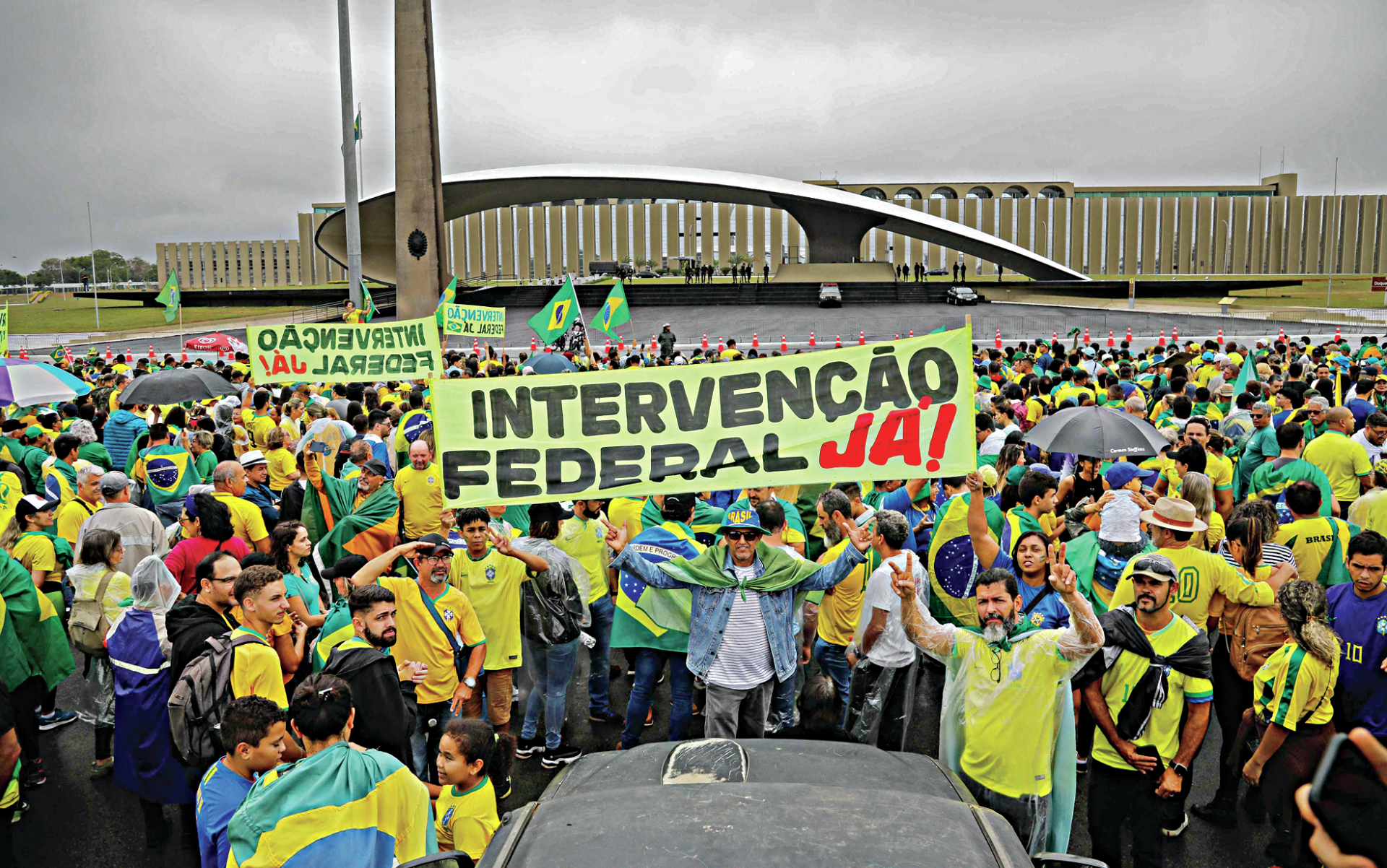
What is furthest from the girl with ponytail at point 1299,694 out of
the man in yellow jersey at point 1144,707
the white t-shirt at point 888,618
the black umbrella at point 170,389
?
the black umbrella at point 170,389

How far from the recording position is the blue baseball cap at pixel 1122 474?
6.40m

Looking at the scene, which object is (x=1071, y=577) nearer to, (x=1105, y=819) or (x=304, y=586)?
(x=1105, y=819)

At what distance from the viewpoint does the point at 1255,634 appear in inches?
183

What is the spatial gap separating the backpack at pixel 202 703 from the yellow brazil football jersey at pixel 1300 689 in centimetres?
390

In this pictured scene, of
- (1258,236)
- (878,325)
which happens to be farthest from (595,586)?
(1258,236)

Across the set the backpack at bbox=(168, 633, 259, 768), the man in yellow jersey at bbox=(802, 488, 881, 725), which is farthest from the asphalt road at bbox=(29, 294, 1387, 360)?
the backpack at bbox=(168, 633, 259, 768)

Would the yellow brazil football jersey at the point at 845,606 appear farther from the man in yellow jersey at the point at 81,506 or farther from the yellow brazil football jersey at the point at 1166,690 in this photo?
the man in yellow jersey at the point at 81,506

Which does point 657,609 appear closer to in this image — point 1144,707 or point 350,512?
point 1144,707

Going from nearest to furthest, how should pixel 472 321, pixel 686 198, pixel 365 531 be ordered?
pixel 365 531
pixel 472 321
pixel 686 198

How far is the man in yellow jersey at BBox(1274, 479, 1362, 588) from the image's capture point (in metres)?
5.32

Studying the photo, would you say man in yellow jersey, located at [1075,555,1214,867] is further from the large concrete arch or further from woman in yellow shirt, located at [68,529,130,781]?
the large concrete arch

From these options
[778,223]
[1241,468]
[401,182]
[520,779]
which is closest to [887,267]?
[401,182]

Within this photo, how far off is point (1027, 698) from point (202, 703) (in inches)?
116

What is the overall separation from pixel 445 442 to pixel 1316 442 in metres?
6.35
